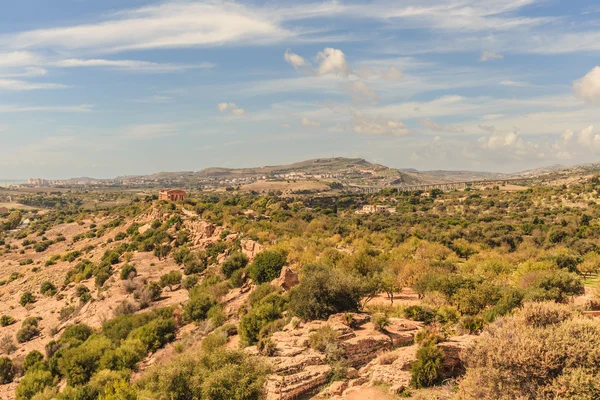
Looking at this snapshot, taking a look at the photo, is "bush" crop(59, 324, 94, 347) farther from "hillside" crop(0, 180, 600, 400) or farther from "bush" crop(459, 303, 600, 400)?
"bush" crop(459, 303, 600, 400)

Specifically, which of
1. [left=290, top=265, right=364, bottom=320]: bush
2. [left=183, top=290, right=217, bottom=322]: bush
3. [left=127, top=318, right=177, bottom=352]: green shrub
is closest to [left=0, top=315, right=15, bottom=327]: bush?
[left=127, top=318, right=177, bottom=352]: green shrub

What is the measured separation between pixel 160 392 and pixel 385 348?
375 inches

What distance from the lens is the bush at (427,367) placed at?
1484cm

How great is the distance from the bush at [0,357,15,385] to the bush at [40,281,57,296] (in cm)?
2030

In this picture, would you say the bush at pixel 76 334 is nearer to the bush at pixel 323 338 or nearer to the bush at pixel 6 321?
the bush at pixel 6 321

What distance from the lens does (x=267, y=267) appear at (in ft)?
103

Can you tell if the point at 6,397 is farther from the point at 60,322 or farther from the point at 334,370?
the point at 334,370

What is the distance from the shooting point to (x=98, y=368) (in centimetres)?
2419

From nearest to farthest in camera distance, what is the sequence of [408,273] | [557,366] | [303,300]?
[557,366], [303,300], [408,273]

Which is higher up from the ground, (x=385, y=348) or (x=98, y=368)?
(x=385, y=348)

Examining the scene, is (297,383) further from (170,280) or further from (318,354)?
(170,280)

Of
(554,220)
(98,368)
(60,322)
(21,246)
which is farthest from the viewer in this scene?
(21,246)

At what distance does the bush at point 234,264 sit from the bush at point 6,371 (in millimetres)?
17301

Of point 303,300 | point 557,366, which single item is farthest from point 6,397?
point 557,366
